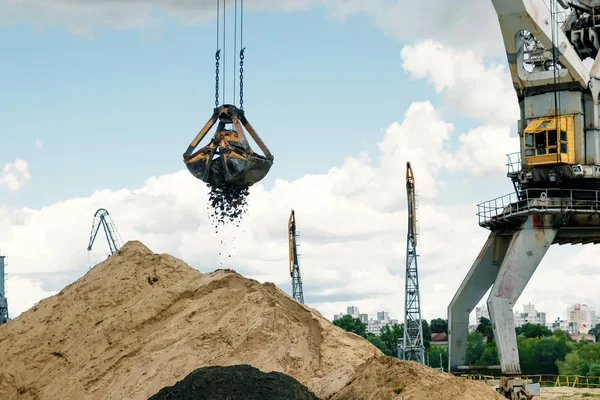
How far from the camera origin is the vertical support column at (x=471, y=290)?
140 ft

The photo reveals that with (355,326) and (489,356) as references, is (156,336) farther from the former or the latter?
(355,326)

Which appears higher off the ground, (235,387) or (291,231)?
(291,231)

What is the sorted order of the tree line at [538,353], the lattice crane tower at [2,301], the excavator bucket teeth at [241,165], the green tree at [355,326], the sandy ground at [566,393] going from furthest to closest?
the green tree at [355,326], the tree line at [538,353], the lattice crane tower at [2,301], the sandy ground at [566,393], the excavator bucket teeth at [241,165]

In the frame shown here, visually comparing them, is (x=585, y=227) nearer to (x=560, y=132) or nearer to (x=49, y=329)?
(x=560, y=132)

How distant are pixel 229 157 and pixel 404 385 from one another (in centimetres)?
935

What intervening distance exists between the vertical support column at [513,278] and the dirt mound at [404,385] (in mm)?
12166

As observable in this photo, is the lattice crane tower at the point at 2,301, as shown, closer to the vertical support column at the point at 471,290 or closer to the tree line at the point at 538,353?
the tree line at the point at 538,353

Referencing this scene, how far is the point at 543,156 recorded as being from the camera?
4016cm

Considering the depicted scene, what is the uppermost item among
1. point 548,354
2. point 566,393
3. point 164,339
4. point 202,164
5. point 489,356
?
point 202,164

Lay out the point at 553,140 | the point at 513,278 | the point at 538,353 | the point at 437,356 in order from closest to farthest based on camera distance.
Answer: the point at 513,278, the point at 553,140, the point at 538,353, the point at 437,356

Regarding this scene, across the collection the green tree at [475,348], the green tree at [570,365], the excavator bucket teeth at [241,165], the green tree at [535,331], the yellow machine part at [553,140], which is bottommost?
the green tree at [570,365]

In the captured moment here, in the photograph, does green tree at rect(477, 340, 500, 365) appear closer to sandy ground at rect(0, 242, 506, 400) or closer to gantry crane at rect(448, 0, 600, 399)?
gantry crane at rect(448, 0, 600, 399)

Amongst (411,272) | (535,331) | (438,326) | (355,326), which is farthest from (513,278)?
(438,326)

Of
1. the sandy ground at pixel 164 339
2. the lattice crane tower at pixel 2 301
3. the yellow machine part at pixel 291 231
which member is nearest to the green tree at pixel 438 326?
the yellow machine part at pixel 291 231
